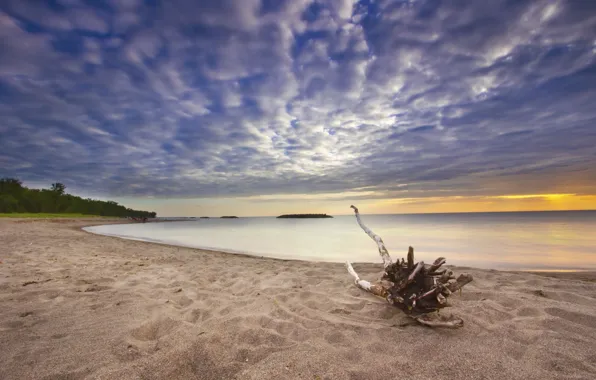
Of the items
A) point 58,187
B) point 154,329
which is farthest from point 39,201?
point 154,329

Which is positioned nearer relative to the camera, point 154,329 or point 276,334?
point 276,334

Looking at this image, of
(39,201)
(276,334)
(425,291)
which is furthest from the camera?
(39,201)

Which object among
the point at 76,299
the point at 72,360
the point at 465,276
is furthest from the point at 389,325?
the point at 76,299

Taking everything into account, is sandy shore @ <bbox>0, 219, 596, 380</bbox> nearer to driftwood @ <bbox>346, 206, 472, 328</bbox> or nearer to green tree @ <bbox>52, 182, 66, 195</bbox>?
driftwood @ <bbox>346, 206, 472, 328</bbox>

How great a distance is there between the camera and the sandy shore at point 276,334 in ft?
8.52

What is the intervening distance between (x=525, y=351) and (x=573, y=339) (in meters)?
0.77

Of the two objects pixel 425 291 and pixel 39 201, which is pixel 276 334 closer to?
pixel 425 291

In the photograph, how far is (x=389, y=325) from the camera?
358 cm

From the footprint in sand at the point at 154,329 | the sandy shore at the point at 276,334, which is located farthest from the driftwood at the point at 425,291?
the footprint in sand at the point at 154,329

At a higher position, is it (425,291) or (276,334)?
(425,291)

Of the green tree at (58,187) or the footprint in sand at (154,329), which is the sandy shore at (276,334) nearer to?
the footprint in sand at (154,329)

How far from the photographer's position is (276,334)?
3.35 meters

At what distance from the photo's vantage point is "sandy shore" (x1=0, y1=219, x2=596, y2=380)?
2.60 m

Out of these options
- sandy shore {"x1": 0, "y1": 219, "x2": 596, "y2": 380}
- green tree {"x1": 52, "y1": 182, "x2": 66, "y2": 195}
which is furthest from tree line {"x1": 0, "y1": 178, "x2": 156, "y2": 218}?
sandy shore {"x1": 0, "y1": 219, "x2": 596, "y2": 380}
